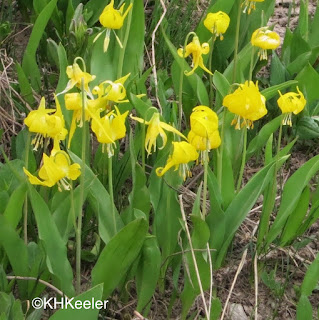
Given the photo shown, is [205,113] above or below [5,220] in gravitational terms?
above

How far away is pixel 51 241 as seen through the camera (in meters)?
1.91

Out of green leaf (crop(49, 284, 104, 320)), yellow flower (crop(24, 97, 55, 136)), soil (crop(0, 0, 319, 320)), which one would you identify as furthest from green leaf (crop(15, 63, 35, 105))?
green leaf (crop(49, 284, 104, 320))

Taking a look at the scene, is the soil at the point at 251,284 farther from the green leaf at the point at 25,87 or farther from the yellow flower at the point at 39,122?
the yellow flower at the point at 39,122

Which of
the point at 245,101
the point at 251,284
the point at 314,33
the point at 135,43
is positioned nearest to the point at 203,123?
the point at 245,101

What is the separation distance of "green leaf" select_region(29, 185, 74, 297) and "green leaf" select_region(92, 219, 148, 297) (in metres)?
0.08

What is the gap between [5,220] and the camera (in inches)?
74.7

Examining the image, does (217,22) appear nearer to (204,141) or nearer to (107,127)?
(204,141)

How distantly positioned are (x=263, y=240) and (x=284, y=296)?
19 centimetres

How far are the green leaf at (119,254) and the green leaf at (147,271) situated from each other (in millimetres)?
60

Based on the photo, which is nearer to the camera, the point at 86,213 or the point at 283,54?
the point at 86,213

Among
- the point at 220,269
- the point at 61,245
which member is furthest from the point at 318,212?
the point at 61,245

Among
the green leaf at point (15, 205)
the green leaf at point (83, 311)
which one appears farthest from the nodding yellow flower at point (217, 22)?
the green leaf at point (83, 311)

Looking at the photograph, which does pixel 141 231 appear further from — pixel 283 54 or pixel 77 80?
pixel 283 54

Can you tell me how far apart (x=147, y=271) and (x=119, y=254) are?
0.16m
